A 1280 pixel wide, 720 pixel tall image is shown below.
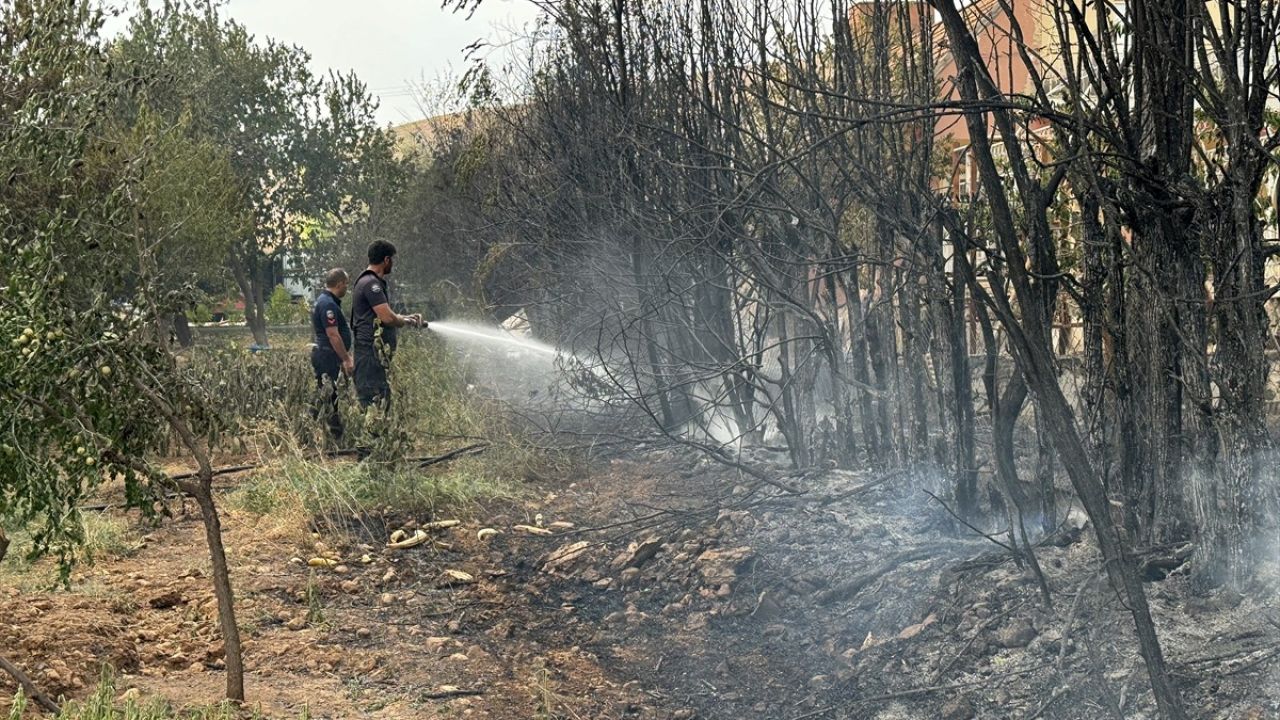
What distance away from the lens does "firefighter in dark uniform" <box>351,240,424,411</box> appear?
9.78m

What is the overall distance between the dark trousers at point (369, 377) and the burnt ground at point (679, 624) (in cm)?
222

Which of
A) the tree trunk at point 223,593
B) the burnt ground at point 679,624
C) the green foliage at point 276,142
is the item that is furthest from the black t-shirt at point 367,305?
the green foliage at point 276,142

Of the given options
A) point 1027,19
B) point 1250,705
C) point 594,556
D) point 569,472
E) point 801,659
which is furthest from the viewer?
point 1027,19

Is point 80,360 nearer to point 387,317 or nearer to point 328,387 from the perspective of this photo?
point 387,317

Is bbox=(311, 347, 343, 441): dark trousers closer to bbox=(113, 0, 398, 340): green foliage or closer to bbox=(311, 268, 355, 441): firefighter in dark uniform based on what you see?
bbox=(311, 268, 355, 441): firefighter in dark uniform

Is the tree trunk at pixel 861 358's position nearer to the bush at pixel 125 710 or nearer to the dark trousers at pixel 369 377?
the dark trousers at pixel 369 377

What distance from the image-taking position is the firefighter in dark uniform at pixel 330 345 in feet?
33.4

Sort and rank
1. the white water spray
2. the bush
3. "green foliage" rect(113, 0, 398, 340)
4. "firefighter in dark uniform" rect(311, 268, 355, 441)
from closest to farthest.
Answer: the bush, "firefighter in dark uniform" rect(311, 268, 355, 441), the white water spray, "green foliage" rect(113, 0, 398, 340)

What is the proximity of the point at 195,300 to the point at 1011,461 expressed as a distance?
9.98 ft

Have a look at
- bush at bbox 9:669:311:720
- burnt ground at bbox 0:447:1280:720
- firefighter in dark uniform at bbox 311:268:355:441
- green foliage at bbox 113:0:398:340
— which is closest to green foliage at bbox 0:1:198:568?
bush at bbox 9:669:311:720

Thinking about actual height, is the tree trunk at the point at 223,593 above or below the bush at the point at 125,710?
above

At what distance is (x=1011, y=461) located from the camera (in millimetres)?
5145

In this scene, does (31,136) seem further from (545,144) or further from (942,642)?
(545,144)

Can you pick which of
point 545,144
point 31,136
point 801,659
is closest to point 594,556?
point 801,659
